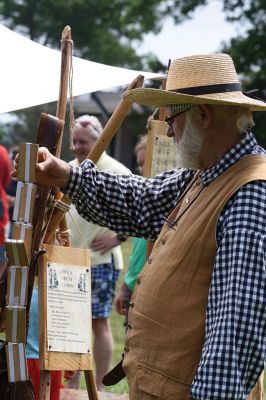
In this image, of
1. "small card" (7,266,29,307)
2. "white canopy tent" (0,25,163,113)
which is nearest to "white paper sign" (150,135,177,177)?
"white canopy tent" (0,25,163,113)

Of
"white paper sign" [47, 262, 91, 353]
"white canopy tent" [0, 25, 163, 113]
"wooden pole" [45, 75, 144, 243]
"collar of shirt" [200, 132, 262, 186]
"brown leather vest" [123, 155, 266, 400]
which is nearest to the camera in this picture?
"brown leather vest" [123, 155, 266, 400]

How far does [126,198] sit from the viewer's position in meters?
3.47

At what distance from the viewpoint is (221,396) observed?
2.65m

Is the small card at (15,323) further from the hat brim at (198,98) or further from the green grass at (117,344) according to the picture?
the green grass at (117,344)

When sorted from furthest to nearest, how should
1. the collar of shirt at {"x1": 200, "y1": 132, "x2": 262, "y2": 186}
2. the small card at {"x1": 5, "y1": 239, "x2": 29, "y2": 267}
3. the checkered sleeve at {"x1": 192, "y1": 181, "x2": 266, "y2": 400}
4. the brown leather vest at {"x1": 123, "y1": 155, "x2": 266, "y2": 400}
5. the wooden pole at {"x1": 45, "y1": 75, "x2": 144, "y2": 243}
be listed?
the wooden pole at {"x1": 45, "y1": 75, "x2": 144, "y2": 243} → the small card at {"x1": 5, "y1": 239, "x2": 29, "y2": 267} → the collar of shirt at {"x1": 200, "y1": 132, "x2": 262, "y2": 186} → the brown leather vest at {"x1": 123, "y1": 155, "x2": 266, "y2": 400} → the checkered sleeve at {"x1": 192, "y1": 181, "x2": 266, "y2": 400}

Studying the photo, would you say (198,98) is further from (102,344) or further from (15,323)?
(102,344)

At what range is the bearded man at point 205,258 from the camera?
8.78ft

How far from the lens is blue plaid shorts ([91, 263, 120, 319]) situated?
664 cm

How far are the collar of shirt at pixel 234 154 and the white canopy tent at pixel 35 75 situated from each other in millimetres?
1078

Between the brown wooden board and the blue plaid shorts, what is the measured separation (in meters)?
2.42

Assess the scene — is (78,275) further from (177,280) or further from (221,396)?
(221,396)

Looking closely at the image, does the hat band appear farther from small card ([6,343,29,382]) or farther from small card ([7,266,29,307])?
small card ([6,343,29,382])

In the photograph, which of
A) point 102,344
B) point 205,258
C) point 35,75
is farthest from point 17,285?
point 102,344

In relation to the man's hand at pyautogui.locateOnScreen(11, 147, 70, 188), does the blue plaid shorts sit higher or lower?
lower
